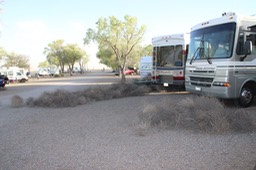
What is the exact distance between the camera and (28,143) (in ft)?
20.4

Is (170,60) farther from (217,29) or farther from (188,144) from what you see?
(188,144)

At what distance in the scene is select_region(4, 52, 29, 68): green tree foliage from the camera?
225ft

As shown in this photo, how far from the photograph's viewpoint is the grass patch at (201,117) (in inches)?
266

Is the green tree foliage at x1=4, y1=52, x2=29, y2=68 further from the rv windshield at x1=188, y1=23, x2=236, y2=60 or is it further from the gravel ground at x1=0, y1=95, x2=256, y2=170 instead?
the gravel ground at x1=0, y1=95, x2=256, y2=170

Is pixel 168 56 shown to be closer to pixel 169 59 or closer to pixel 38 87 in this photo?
pixel 169 59

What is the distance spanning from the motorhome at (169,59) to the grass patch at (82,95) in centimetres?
138

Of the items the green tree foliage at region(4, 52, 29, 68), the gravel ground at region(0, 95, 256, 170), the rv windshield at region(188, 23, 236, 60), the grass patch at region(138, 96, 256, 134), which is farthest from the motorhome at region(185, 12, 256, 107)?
the green tree foliage at region(4, 52, 29, 68)

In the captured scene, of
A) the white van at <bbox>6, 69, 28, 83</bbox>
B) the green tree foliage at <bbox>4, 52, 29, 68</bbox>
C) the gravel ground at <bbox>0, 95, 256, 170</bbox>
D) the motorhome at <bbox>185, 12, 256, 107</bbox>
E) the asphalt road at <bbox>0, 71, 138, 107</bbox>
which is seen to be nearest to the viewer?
the gravel ground at <bbox>0, 95, 256, 170</bbox>

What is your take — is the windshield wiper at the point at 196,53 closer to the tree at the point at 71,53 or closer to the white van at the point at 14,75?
the white van at the point at 14,75

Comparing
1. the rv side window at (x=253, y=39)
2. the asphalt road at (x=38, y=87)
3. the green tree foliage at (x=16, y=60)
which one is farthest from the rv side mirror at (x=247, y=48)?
the green tree foliage at (x=16, y=60)

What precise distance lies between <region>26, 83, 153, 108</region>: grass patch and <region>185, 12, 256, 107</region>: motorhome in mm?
5395

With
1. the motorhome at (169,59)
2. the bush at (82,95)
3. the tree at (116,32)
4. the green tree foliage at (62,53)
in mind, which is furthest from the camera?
the green tree foliage at (62,53)

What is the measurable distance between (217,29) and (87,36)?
27349mm

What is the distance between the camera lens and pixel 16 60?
7019 centimetres
